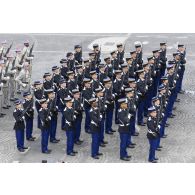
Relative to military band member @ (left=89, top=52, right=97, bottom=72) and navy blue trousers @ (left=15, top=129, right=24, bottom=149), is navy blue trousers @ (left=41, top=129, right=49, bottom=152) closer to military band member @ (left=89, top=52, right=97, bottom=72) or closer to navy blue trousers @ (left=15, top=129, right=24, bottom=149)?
navy blue trousers @ (left=15, top=129, right=24, bottom=149)

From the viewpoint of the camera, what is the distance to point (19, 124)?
68.1 ft

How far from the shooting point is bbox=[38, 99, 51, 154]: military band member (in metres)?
20.5

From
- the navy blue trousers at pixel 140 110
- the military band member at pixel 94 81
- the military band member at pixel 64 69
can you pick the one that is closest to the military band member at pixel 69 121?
the military band member at pixel 94 81

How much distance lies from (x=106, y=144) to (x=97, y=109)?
1930 millimetres

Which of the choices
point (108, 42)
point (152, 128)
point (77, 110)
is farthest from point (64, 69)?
point (108, 42)

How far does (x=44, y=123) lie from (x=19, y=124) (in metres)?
0.88

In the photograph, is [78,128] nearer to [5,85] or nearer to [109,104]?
[109,104]

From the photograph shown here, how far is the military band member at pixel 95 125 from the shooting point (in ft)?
66.4

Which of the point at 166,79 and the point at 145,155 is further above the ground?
the point at 166,79

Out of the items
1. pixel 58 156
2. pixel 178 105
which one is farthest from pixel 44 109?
pixel 178 105

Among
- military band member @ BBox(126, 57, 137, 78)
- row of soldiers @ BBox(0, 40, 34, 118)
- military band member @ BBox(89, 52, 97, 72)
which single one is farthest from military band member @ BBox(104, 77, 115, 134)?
row of soldiers @ BBox(0, 40, 34, 118)

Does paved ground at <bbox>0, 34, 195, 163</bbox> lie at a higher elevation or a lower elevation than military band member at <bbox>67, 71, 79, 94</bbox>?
lower

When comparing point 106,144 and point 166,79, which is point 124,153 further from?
point 166,79

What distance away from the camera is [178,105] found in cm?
2531
